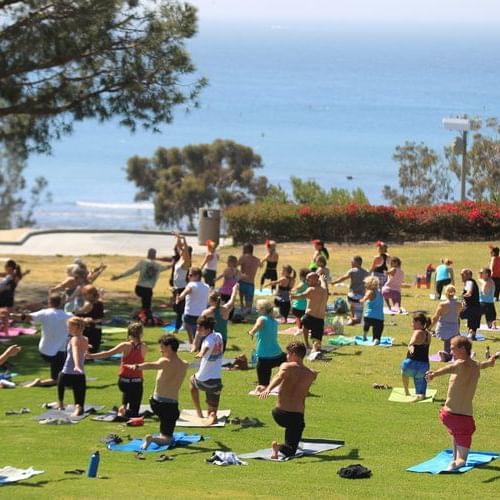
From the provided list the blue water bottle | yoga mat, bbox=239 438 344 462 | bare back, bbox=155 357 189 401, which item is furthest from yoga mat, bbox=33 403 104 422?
the blue water bottle

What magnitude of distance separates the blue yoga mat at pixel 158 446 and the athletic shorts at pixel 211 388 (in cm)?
66

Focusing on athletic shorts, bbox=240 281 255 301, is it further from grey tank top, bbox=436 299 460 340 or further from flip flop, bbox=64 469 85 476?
flip flop, bbox=64 469 85 476

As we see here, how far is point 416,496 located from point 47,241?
3734 centimetres

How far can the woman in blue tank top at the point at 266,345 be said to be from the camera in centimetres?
1703

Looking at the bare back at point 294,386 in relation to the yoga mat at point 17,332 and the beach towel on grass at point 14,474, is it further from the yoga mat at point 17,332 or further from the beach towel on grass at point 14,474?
the yoga mat at point 17,332

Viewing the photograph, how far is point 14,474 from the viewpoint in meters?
13.0

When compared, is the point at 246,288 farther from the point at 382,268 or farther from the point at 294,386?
the point at 294,386

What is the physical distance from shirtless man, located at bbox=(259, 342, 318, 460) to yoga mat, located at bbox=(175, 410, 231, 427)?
1.72 meters

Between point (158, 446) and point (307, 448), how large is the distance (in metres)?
1.74

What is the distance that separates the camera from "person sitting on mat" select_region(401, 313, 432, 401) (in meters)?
17.1

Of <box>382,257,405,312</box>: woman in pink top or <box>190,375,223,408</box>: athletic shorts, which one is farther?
<box>382,257,405,312</box>: woman in pink top

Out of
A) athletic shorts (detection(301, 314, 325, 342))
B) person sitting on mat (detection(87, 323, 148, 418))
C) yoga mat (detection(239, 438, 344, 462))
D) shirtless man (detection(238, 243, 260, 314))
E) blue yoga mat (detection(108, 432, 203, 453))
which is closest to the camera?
yoga mat (detection(239, 438, 344, 462))

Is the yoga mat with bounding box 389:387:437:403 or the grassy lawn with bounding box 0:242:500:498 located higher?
the yoga mat with bounding box 389:387:437:403

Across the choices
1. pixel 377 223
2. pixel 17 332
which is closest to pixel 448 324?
pixel 17 332
